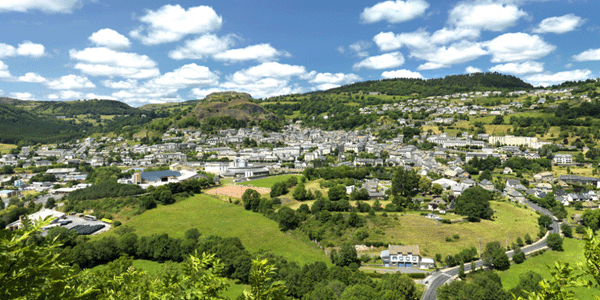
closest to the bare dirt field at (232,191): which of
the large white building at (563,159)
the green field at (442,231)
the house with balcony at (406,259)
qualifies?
the green field at (442,231)

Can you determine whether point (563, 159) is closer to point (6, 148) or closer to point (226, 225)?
point (226, 225)

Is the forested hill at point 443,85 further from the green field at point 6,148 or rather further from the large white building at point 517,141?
the green field at point 6,148

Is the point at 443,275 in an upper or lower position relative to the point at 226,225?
lower

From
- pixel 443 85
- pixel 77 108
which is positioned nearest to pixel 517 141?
pixel 443 85

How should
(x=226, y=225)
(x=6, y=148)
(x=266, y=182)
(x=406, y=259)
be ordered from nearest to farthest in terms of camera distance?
1. (x=406, y=259)
2. (x=226, y=225)
3. (x=266, y=182)
4. (x=6, y=148)

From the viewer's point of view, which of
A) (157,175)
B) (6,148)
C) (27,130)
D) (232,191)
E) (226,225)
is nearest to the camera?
(226,225)

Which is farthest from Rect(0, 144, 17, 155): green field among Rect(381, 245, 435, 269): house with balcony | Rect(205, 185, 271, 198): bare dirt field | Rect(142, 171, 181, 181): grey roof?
Rect(381, 245, 435, 269): house with balcony

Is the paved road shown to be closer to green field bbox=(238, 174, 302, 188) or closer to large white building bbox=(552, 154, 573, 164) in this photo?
green field bbox=(238, 174, 302, 188)
